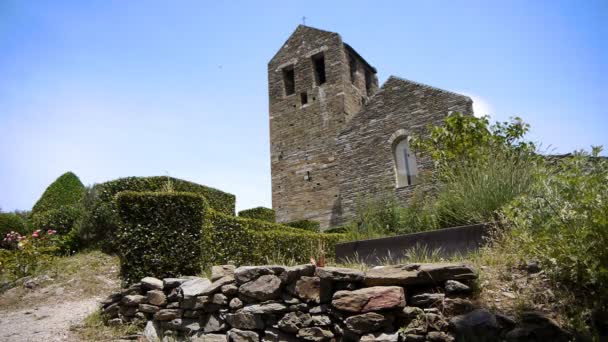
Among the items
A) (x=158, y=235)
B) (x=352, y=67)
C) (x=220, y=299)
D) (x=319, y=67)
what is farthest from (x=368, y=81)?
(x=220, y=299)

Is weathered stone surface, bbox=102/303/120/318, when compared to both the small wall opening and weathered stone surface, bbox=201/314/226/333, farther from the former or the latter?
the small wall opening

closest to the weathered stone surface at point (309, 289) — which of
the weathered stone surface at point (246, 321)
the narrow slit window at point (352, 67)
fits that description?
the weathered stone surface at point (246, 321)

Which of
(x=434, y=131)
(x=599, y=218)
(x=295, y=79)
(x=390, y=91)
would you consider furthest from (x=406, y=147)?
(x=599, y=218)

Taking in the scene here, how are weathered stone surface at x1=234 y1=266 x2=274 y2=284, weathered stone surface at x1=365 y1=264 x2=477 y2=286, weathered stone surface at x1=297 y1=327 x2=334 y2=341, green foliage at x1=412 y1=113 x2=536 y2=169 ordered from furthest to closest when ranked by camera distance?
green foliage at x1=412 y1=113 x2=536 y2=169
weathered stone surface at x1=234 y1=266 x2=274 y2=284
weathered stone surface at x1=297 y1=327 x2=334 y2=341
weathered stone surface at x1=365 y1=264 x2=477 y2=286

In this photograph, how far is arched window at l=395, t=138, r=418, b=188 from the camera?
1334 cm

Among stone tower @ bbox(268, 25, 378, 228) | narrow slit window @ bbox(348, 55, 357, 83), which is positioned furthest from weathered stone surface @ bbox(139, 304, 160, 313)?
narrow slit window @ bbox(348, 55, 357, 83)

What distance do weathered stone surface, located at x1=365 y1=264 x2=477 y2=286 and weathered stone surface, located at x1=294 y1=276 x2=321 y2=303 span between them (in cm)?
48

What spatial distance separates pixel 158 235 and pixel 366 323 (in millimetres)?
3424

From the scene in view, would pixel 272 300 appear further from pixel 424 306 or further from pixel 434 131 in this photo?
pixel 434 131

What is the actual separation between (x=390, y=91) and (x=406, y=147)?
199cm

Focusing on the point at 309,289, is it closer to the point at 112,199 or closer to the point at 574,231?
the point at 574,231

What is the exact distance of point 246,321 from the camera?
4.23m

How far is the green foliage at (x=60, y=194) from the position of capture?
45.8 feet

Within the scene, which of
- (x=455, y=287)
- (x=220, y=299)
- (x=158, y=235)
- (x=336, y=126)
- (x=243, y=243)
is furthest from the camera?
(x=336, y=126)
